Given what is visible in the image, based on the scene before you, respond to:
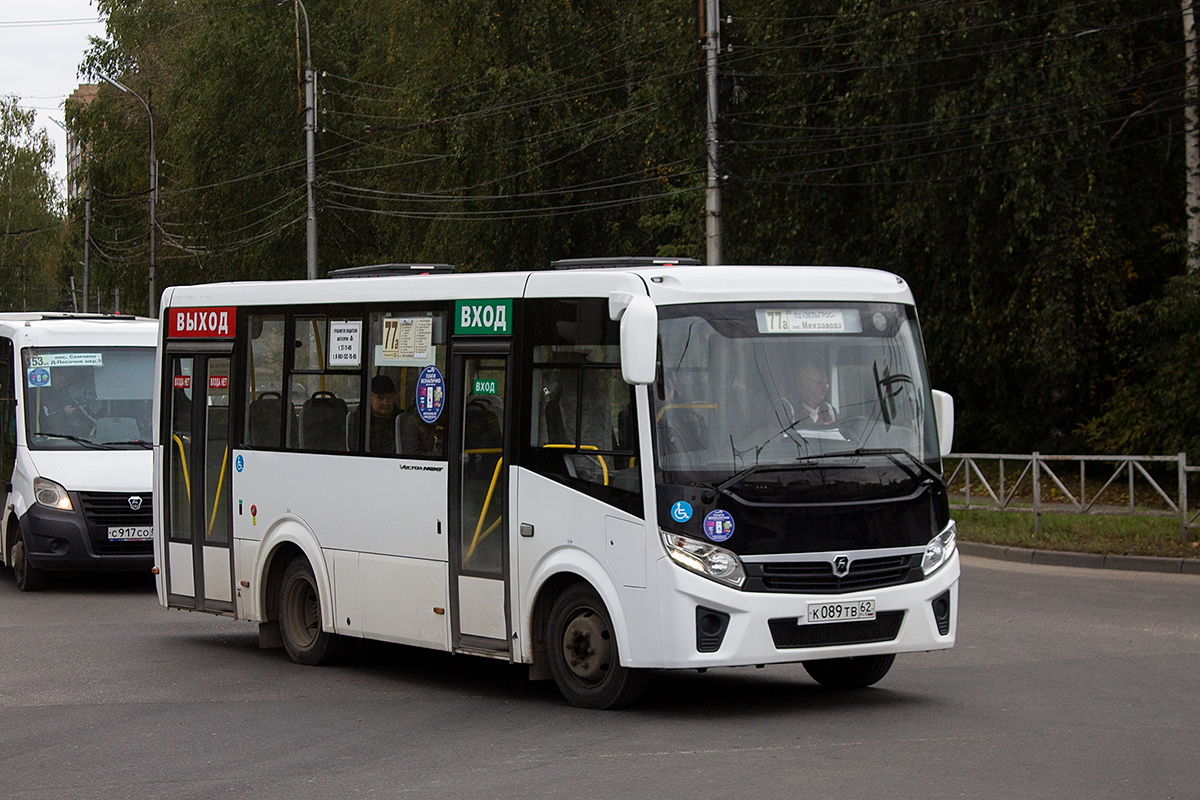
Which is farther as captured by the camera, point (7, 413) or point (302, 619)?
point (7, 413)

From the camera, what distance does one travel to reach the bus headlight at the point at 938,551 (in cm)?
911

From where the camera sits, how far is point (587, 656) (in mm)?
9125

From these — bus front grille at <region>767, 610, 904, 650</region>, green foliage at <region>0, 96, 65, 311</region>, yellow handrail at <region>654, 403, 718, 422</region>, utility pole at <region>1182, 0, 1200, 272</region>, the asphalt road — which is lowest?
the asphalt road

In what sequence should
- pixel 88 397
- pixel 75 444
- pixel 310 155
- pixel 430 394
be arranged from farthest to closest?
pixel 310 155 < pixel 88 397 < pixel 75 444 < pixel 430 394

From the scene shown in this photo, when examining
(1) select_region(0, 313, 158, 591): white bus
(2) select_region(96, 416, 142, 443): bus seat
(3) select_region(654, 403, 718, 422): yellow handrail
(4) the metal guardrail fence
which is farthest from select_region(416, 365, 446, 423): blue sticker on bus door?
(4) the metal guardrail fence

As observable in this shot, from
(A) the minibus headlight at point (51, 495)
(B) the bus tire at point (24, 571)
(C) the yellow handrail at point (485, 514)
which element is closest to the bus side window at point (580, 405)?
(C) the yellow handrail at point (485, 514)

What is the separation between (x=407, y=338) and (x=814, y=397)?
9.46 feet

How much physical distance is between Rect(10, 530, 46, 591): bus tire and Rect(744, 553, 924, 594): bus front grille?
10.1 meters

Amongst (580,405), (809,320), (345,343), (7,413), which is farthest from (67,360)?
(809,320)

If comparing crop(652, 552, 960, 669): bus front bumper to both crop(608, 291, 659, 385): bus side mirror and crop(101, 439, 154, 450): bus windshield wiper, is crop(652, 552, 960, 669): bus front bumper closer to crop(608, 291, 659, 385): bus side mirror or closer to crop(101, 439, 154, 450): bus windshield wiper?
crop(608, 291, 659, 385): bus side mirror

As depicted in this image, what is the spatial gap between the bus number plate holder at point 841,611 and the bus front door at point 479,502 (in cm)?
189

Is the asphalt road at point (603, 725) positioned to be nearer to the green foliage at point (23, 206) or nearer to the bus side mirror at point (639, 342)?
the bus side mirror at point (639, 342)

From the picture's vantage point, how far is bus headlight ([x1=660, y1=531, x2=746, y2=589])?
855cm

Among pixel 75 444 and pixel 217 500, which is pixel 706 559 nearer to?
pixel 217 500
